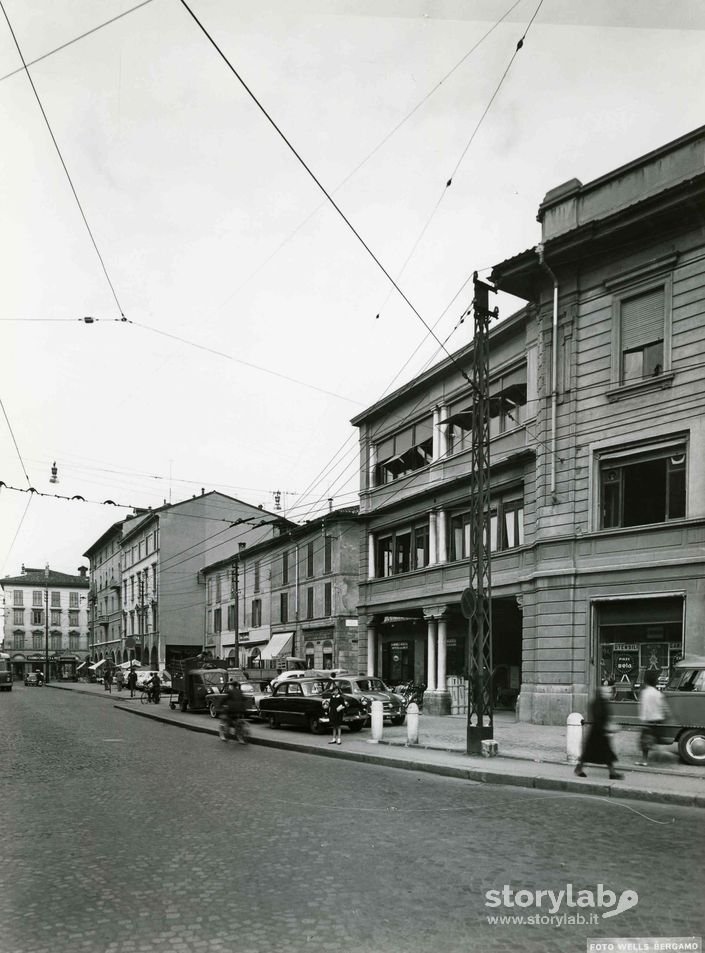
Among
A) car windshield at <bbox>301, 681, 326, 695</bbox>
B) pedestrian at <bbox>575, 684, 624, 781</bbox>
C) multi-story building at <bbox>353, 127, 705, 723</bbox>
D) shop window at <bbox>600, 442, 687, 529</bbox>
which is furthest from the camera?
car windshield at <bbox>301, 681, 326, 695</bbox>

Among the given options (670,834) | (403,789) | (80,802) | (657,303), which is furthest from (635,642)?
(80,802)

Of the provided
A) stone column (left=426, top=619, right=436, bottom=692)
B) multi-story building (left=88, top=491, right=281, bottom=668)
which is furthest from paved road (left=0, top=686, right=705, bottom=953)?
multi-story building (left=88, top=491, right=281, bottom=668)

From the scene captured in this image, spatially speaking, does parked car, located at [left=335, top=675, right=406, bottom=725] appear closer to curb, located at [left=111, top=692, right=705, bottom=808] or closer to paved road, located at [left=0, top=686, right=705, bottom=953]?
curb, located at [left=111, top=692, right=705, bottom=808]

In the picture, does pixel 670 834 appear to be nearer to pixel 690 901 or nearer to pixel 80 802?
pixel 690 901

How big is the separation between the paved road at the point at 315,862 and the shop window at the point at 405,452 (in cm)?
1921

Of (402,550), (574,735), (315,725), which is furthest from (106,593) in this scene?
(574,735)

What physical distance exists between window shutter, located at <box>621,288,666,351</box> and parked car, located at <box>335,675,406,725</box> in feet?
36.6

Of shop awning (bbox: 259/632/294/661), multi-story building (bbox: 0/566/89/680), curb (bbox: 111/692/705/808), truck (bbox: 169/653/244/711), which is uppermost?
curb (bbox: 111/692/705/808)

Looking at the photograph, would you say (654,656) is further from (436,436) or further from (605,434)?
(436,436)
